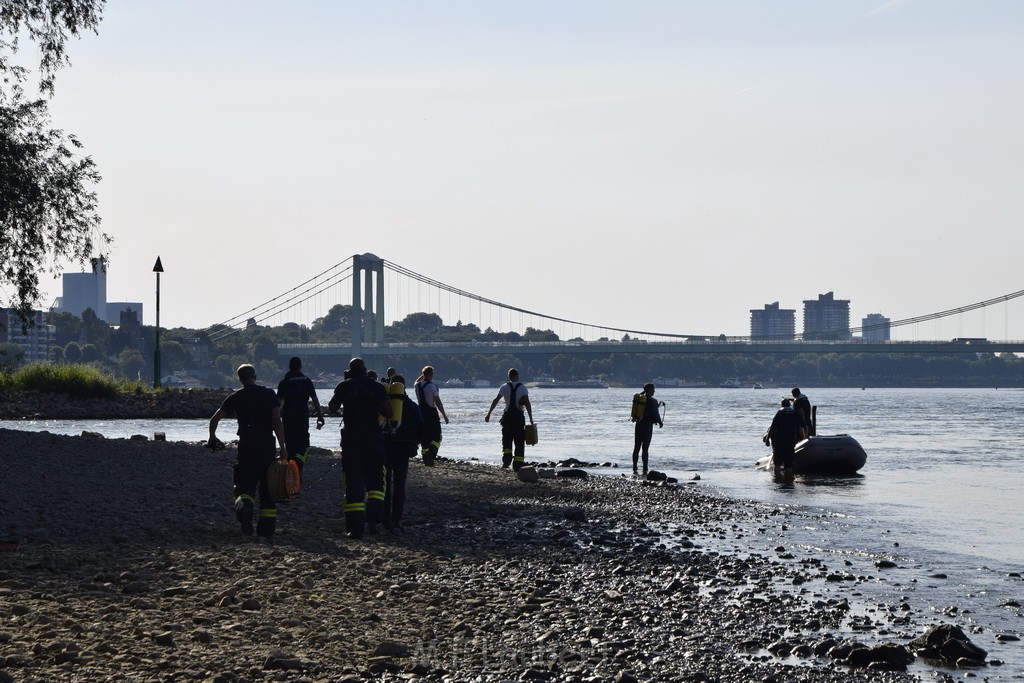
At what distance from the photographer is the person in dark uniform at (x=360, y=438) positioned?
11672mm

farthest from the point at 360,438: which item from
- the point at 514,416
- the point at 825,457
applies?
the point at 825,457

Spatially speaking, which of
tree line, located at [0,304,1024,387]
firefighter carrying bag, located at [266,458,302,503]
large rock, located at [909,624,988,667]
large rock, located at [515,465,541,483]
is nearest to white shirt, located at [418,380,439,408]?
large rock, located at [515,465,541,483]

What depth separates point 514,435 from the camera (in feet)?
69.8

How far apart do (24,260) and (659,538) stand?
1261 cm

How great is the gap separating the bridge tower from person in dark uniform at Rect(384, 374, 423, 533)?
86.5 meters

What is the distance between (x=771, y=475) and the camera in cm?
2550

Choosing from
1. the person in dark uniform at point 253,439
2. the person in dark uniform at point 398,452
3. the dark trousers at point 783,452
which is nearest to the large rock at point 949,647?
the person in dark uniform at point 398,452

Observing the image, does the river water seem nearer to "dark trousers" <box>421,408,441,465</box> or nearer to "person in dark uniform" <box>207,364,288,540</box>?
"dark trousers" <box>421,408,441,465</box>

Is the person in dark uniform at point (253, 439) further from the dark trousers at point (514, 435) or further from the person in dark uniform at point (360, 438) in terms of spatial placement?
the dark trousers at point (514, 435)

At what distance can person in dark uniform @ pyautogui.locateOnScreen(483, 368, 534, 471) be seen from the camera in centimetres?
2017

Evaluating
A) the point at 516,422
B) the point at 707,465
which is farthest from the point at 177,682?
the point at 707,465

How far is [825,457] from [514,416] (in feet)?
23.4

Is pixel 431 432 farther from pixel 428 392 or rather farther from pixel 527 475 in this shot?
pixel 527 475

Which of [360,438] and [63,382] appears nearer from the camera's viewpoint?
[360,438]
